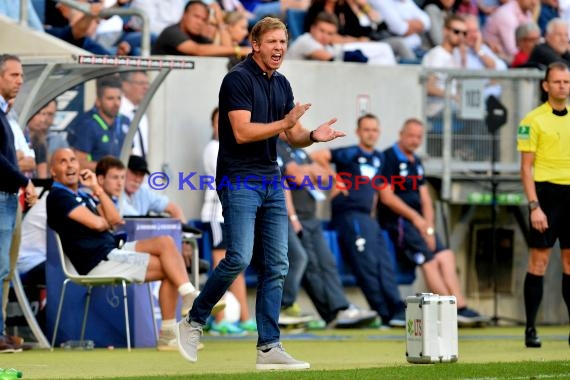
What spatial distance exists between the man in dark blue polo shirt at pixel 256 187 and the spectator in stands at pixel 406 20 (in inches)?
383

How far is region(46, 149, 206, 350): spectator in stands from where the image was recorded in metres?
13.0

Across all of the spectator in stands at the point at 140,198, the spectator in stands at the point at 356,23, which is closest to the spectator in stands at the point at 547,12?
the spectator in stands at the point at 356,23

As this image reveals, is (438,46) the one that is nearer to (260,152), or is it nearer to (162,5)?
(162,5)

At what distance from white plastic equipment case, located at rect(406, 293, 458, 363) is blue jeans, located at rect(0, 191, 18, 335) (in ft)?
11.8

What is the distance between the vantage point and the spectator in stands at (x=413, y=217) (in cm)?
1722

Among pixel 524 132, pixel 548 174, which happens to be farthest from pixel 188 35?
pixel 548 174

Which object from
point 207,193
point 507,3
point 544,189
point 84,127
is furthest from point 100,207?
point 507,3

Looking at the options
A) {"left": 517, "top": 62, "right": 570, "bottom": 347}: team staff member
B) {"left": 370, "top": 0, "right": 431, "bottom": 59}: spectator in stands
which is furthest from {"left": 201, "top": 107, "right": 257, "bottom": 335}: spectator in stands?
{"left": 370, "top": 0, "right": 431, "bottom": 59}: spectator in stands

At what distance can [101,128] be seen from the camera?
14766 millimetres

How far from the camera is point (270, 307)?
980cm

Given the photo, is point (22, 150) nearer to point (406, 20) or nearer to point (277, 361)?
point (277, 361)

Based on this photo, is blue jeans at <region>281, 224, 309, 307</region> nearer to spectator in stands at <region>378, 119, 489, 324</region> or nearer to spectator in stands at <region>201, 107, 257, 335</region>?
spectator in stands at <region>201, 107, 257, 335</region>

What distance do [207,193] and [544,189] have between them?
184 inches

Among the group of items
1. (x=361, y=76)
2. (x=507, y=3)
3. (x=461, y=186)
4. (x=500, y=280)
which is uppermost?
(x=507, y=3)
